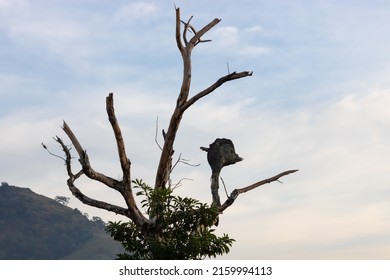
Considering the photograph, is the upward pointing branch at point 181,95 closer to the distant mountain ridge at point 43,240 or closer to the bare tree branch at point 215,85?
the bare tree branch at point 215,85

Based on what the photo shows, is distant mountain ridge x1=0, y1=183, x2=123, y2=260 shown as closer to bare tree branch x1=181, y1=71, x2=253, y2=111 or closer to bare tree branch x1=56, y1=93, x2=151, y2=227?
bare tree branch x1=56, y1=93, x2=151, y2=227

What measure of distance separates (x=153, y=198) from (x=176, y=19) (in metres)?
4.29

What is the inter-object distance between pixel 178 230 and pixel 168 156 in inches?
71.2

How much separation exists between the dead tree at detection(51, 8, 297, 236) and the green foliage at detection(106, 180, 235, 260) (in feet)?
0.92

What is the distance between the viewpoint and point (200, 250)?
551 inches

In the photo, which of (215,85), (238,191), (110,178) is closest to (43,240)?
(238,191)

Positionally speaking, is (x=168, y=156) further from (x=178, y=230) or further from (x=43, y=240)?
(x=43, y=240)

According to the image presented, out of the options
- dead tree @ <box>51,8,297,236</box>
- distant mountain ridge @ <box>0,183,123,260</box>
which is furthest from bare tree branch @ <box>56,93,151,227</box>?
distant mountain ridge @ <box>0,183,123,260</box>

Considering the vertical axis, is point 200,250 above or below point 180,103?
below

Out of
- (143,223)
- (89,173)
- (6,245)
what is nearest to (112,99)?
(89,173)

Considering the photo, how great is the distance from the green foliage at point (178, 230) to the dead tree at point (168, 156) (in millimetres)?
279

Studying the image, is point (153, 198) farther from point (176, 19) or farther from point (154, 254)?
point (176, 19)
